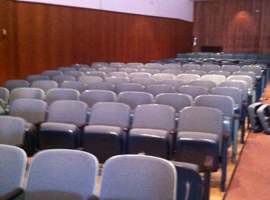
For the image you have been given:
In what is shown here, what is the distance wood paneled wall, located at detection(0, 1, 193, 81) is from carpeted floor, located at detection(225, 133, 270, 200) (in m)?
7.06

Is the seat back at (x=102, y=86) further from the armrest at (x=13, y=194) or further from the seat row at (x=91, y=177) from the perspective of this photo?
the armrest at (x=13, y=194)

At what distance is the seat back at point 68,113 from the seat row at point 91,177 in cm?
170

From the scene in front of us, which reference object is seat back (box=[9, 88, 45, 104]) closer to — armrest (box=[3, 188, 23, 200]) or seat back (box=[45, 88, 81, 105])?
seat back (box=[45, 88, 81, 105])

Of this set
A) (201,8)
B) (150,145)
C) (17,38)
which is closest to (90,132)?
(150,145)

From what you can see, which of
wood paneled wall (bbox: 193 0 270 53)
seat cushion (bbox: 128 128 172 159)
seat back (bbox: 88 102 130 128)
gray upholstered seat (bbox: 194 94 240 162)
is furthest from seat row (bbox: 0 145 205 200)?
wood paneled wall (bbox: 193 0 270 53)

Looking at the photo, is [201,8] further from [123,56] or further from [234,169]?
[234,169]

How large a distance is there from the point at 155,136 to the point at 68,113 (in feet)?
4.56

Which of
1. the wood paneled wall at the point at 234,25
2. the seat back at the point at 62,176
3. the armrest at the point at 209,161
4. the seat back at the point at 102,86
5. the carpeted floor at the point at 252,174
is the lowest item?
the carpeted floor at the point at 252,174

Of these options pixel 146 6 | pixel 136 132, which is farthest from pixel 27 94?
pixel 146 6

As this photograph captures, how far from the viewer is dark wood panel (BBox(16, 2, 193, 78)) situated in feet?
33.0

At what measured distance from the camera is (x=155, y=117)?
421 cm

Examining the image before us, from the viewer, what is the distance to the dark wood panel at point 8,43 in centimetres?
912

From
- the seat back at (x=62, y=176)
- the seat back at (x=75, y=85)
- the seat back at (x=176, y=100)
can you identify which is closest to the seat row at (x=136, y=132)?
the seat back at (x=176, y=100)

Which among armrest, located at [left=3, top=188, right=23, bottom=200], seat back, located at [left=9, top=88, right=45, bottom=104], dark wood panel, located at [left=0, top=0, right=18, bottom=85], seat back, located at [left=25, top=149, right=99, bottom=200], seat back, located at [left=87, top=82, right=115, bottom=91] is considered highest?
dark wood panel, located at [left=0, top=0, right=18, bottom=85]
